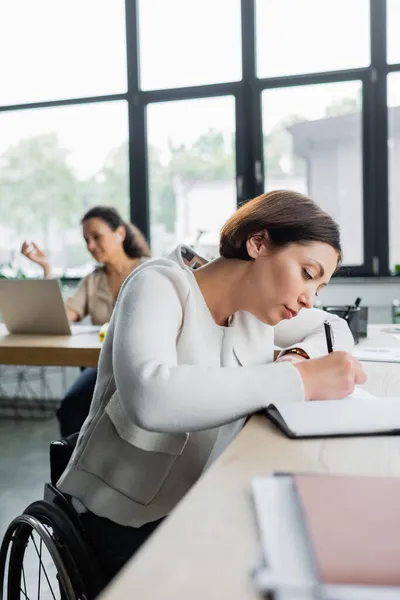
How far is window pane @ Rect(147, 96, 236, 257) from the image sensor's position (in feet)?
14.3

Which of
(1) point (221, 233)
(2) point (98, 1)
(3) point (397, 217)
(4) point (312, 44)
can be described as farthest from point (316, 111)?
(1) point (221, 233)

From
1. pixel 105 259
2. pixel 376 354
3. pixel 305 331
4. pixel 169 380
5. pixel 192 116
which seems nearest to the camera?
pixel 169 380

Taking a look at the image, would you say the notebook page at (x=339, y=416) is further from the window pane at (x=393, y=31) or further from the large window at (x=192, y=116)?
the window pane at (x=393, y=31)

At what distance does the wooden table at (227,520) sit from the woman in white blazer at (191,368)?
0.09m

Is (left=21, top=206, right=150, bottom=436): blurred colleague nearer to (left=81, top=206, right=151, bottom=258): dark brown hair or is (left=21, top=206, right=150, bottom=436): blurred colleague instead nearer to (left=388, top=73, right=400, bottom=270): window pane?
(left=81, top=206, right=151, bottom=258): dark brown hair

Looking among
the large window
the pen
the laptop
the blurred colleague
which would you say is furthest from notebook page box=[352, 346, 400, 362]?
the large window

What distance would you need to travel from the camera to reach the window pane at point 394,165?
4.02m

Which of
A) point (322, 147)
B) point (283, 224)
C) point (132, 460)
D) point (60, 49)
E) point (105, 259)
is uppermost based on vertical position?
point (60, 49)

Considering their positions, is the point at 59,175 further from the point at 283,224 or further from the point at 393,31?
the point at 283,224

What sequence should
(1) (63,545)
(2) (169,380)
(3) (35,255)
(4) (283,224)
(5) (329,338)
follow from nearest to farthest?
(2) (169,380), (1) (63,545), (4) (283,224), (5) (329,338), (3) (35,255)

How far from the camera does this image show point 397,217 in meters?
4.09

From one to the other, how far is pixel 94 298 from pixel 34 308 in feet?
2.03

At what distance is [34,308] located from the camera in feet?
8.86

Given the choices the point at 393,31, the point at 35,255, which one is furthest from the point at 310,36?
the point at 35,255
